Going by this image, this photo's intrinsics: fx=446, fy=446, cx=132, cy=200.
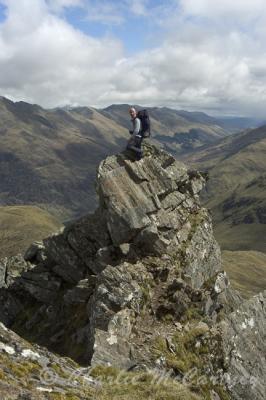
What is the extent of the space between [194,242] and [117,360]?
22517 mm

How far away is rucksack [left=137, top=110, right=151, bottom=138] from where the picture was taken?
4805 cm

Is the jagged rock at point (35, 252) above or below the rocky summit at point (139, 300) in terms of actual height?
below

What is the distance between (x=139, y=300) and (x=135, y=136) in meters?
19.6

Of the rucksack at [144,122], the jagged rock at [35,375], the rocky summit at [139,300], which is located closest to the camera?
the jagged rock at [35,375]

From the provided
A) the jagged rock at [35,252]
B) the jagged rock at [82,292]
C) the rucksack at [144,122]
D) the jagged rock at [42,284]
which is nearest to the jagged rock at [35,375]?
the jagged rock at [82,292]

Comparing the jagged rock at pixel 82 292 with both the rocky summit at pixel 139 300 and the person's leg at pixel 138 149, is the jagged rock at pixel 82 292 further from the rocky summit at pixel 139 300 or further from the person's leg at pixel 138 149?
the person's leg at pixel 138 149

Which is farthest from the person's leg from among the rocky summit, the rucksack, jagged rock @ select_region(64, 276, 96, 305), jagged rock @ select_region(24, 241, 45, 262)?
jagged rock @ select_region(24, 241, 45, 262)

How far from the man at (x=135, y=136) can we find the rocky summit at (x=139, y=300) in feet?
4.43

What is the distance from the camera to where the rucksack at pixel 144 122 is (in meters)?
48.0

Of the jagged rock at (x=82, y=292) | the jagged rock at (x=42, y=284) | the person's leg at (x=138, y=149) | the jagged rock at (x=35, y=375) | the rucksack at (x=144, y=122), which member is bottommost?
the jagged rock at (x=42, y=284)

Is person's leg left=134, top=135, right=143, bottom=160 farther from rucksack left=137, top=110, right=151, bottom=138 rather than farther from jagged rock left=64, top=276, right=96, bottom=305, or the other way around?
jagged rock left=64, top=276, right=96, bottom=305

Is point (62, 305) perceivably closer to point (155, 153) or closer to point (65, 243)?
point (65, 243)

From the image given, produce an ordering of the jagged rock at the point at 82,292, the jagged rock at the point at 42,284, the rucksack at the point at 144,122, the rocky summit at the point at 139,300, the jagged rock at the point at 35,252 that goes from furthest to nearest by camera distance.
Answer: the jagged rock at the point at 35,252 < the jagged rock at the point at 42,284 < the rucksack at the point at 144,122 < the jagged rock at the point at 82,292 < the rocky summit at the point at 139,300

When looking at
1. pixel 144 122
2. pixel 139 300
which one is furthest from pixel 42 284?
pixel 144 122
